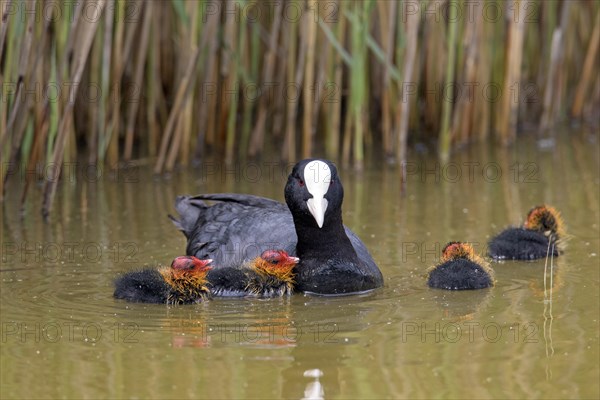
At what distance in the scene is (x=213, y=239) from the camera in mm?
6148

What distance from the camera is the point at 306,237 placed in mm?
5660

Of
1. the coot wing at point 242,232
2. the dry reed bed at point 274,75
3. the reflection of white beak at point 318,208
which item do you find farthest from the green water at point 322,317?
the dry reed bed at point 274,75

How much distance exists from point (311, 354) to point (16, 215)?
344cm

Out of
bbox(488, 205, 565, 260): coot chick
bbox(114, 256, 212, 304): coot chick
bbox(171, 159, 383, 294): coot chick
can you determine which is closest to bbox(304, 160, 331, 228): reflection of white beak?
bbox(171, 159, 383, 294): coot chick

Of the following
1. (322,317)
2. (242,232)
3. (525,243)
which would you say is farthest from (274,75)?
(322,317)

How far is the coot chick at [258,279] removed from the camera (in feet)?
18.0

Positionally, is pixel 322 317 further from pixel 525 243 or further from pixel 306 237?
pixel 525 243

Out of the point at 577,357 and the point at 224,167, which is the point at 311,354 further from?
the point at 224,167

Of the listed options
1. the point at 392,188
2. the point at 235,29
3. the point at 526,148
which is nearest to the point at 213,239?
the point at 392,188

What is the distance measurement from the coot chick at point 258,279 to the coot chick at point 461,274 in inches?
27.6

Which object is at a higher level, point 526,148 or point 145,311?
point 526,148

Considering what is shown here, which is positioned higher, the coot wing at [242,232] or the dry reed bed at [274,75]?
the dry reed bed at [274,75]

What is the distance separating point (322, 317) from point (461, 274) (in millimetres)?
791

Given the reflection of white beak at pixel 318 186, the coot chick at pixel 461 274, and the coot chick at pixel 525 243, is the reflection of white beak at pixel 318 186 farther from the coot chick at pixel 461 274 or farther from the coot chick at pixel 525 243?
the coot chick at pixel 525 243
